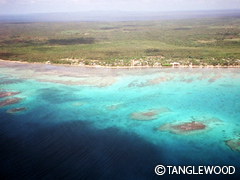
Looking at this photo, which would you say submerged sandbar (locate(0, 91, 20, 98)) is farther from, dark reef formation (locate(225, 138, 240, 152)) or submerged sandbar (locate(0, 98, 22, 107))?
dark reef formation (locate(225, 138, 240, 152))

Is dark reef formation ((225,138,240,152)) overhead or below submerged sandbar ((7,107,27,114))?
below

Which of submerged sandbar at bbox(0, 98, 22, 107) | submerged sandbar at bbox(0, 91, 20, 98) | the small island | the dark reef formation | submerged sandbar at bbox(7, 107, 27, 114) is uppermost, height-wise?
submerged sandbar at bbox(0, 91, 20, 98)

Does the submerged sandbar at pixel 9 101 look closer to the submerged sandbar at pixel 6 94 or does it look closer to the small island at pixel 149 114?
the submerged sandbar at pixel 6 94

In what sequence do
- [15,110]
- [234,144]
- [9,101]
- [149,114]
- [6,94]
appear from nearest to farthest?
[234,144]
[149,114]
[15,110]
[9,101]
[6,94]

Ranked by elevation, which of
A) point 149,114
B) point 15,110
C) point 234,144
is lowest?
point 234,144

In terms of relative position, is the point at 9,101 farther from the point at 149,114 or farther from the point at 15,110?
the point at 149,114

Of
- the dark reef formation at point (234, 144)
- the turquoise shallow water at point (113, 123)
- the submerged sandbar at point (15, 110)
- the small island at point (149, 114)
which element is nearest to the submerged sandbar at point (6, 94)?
Answer: the turquoise shallow water at point (113, 123)

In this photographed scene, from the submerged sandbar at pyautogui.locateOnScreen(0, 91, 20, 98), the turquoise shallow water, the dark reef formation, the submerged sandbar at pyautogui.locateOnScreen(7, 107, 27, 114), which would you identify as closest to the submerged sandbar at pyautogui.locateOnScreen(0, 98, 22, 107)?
the turquoise shallow water

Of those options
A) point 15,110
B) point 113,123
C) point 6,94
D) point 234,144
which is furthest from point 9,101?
point 234,144
